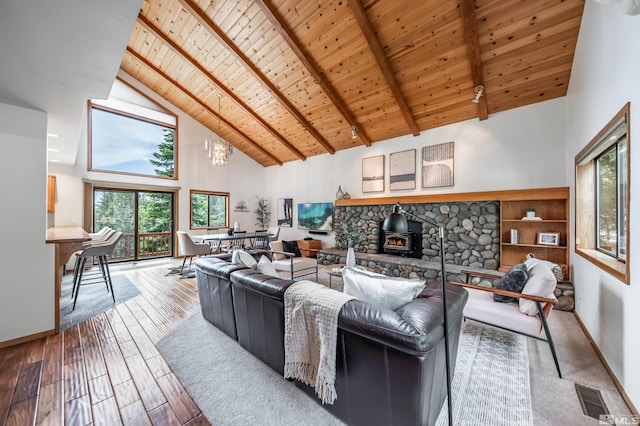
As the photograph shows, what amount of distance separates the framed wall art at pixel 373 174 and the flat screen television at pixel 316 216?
1.26 metres

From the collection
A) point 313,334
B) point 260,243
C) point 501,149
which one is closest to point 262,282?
point 313,334

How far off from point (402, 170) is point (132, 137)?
6.74m

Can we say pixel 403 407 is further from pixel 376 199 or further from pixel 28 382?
pixel 376 199

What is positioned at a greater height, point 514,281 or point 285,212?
point 285,212

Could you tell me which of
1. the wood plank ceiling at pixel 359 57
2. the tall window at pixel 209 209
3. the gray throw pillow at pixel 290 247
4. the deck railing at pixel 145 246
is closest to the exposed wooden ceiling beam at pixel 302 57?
the wood plank ceiling at pixel 359 57

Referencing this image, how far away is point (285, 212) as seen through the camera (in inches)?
320

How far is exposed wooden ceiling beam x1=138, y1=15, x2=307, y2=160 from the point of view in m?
4.38

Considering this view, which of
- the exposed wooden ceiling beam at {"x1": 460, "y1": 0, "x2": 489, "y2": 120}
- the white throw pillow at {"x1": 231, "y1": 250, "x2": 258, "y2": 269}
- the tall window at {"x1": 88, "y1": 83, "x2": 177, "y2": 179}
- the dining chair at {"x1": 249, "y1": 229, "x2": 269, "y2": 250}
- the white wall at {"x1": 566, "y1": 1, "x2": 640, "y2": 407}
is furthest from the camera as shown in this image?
the dining chair at {"x1": 249, "y1": 229, "x2": 269, "y2": 250}

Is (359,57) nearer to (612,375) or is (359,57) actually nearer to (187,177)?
(612,375)

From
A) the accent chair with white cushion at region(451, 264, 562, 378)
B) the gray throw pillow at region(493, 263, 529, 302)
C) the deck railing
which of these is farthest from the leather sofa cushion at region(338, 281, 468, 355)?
the deck railing

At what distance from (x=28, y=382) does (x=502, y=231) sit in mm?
5945

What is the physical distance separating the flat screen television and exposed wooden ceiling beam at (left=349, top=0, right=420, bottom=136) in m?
3.10

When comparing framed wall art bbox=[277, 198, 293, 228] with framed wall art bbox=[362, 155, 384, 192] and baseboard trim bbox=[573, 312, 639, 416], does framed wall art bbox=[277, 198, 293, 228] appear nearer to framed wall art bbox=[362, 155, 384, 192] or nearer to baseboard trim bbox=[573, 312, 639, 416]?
framed wall art bbox=[362, 155, 384, 192]

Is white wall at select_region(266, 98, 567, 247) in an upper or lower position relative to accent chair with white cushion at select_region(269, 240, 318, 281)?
upper
